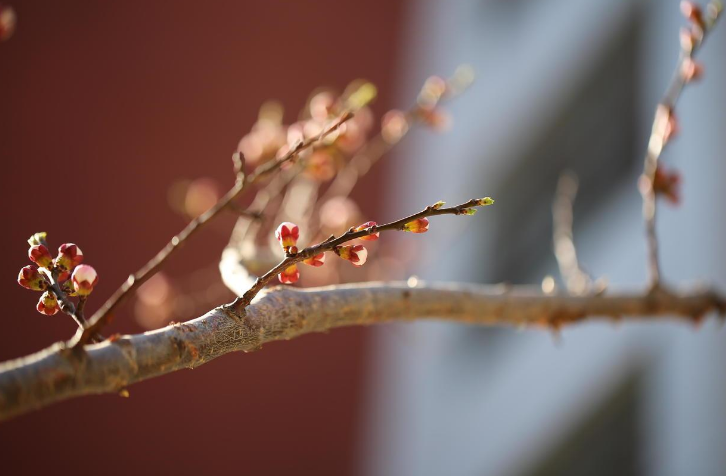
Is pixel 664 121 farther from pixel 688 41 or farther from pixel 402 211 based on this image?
pixel 402 211

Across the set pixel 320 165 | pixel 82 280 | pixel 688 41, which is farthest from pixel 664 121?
pixel 82 280

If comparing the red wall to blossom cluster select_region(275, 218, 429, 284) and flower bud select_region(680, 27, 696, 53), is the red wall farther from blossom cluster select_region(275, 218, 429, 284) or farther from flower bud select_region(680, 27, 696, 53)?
blossom cluster select_region(275, 218, 429, 284)

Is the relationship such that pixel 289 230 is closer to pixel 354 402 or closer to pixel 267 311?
pixel 267 311

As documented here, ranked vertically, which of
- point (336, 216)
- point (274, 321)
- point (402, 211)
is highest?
point (402, 211)

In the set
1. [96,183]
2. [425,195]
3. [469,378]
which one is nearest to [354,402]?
[469,378]

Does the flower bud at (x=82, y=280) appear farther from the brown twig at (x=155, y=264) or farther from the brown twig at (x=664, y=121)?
the brown twig at (x=664, y=121)
